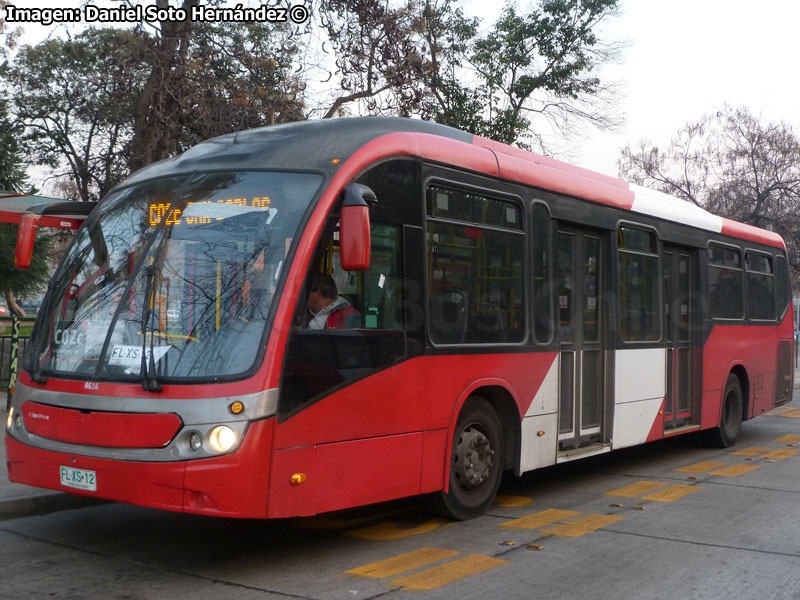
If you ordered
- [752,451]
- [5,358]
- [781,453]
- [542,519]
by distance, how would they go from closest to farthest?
1. [542,519]
2. [781,453]
3. [752,451]
4. [5,358]

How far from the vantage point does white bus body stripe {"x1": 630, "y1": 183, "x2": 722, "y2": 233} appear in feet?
33.2

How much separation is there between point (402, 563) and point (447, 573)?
1.24 ft

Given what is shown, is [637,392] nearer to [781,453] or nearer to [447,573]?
[781,453]

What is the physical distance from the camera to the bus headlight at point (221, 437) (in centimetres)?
536

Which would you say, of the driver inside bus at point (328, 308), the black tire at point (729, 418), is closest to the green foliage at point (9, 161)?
the black tire at point (729, 418)

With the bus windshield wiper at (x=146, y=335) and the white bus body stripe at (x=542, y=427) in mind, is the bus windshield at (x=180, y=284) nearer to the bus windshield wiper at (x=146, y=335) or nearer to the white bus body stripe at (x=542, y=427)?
the bus windshield wiper at (x=146, y=335)

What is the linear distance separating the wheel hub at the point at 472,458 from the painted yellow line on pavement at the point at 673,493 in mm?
1949

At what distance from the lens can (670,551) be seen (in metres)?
6.41

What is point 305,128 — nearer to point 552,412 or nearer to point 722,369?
point 552,412

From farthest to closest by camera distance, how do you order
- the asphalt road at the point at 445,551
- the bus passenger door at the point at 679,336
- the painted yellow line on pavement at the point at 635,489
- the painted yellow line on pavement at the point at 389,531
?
1. the bus passenger door at the point at 679,336
2. the painted yellow line on pavement at the point at 635,489
3. the painted yellow line on pavement at the point at 389,531
4. the asphalt road at the point at 445,551

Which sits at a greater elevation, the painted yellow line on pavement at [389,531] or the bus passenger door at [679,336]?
the bus passenger door at [679,336]

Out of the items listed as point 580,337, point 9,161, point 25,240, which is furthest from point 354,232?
point 9,161

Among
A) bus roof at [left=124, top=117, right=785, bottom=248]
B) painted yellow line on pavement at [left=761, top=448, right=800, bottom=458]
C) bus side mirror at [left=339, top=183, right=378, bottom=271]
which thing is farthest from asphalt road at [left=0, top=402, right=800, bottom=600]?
bus roof at [left=124, top=117, right=785, bottom=248]

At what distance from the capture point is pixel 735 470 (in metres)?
10.3
